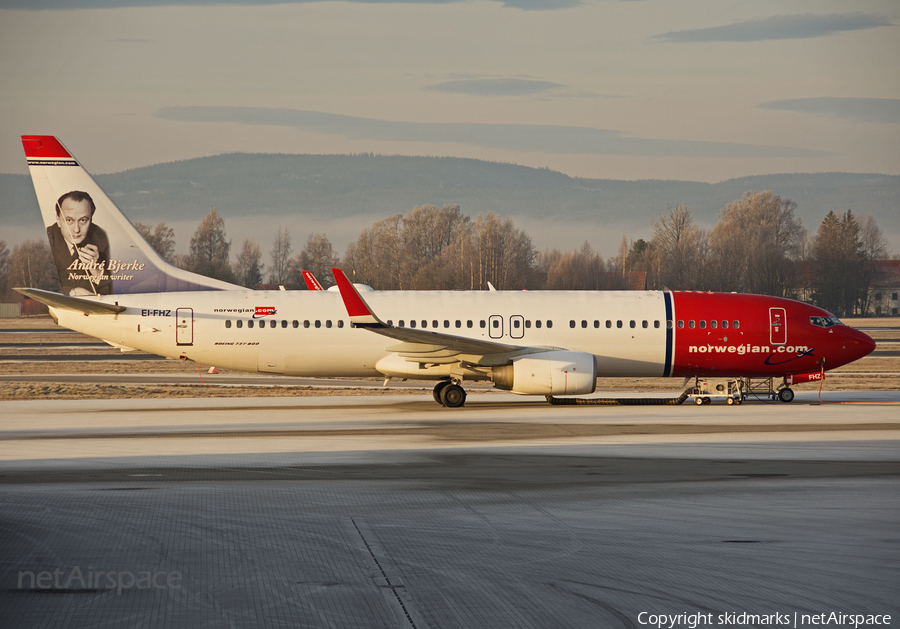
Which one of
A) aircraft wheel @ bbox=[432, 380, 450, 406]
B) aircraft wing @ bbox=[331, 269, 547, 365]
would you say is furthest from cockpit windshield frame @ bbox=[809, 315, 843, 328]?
aircraft wheel @ bbox=[432, 380, 450, 406]

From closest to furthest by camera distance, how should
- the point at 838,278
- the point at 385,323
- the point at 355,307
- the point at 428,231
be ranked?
the point at 355,307
the point at 385,323
the point at 838,278
the point at 428,231

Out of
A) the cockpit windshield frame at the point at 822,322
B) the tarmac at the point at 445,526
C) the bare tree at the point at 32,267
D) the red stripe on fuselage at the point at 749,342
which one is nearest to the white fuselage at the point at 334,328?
the red stripe on fuselage at the point at 749,342

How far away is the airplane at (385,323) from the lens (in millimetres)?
25781

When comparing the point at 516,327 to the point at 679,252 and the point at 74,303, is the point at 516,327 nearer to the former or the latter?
the point at 74,303

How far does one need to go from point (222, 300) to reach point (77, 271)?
14.6ft

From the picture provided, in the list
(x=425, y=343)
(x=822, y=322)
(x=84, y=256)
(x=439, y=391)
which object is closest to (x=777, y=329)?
(x=822, y=322)

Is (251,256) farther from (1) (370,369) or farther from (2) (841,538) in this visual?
(2) (841,538)

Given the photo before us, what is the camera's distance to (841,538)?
9906mm

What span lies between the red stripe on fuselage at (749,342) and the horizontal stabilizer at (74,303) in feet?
55.3

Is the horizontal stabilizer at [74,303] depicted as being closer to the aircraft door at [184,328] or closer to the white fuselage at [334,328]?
the white fuselage at [334,328]

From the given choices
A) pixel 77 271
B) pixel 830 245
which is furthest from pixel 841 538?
pixel 830 245

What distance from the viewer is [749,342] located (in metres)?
26.5

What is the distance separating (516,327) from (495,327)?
63 cm

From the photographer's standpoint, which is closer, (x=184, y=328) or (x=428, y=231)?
(x=184, y=328)
